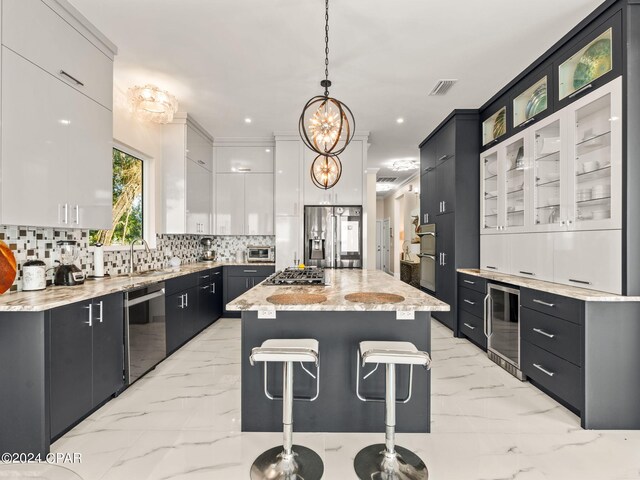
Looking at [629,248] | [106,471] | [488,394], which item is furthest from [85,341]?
[629,248]

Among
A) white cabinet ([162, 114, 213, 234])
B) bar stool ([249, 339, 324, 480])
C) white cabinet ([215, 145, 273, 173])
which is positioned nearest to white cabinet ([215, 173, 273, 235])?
white cabinet ([215, 145, 273, 173])

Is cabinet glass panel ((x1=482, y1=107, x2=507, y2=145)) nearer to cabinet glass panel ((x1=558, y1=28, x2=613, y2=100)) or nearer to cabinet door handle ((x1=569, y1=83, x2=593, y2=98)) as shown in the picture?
cabinet glass panel ((x1=558, y1=28, x2=613, y2=100))

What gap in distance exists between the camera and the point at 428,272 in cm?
538

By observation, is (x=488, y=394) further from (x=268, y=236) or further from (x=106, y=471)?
(x=268, y=236)

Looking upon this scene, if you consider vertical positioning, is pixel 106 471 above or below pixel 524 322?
below

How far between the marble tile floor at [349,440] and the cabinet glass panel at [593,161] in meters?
1.48

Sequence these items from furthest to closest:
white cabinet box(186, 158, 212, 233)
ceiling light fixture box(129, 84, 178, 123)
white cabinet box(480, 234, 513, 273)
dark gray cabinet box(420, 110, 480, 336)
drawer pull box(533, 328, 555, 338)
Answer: white cabinet box(186, 158, 212, 233) < dark gray cabinet box(420, 110, 480, 336) < white cabinet box(480, 234, 513, 273) < ceiling light fixture box(129, 84, 178, 123) < drawer pull box(533, 328, 555, 338)

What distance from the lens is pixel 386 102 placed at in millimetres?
4137

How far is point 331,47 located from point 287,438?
114 inches

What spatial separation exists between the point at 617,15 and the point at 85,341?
13.5 ft

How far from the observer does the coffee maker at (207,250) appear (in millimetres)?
5754

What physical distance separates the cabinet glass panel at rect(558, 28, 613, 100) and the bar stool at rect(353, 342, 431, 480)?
2391 mm

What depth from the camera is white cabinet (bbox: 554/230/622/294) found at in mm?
2324

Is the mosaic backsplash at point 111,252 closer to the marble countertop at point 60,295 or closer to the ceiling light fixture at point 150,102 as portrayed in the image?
the marble countertop at point 60,295
